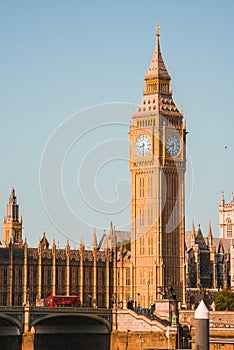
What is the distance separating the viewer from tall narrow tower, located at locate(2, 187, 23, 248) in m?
158

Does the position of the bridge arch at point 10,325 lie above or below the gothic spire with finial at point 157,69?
below

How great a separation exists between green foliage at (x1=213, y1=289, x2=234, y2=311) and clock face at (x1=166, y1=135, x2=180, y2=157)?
1725cm

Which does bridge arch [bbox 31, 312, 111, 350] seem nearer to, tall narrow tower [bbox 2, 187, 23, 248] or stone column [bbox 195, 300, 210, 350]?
tall narrow tower [bbox 2, 187, 23, 248]

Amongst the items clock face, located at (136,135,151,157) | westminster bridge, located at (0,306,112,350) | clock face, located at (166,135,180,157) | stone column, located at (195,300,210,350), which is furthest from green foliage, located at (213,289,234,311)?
stone column, located at (195,300,210,350)

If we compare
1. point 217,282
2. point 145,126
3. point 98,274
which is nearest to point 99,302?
point 98,274

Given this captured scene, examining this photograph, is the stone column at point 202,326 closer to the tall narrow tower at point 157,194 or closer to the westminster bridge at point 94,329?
the westminster bridge at point 94,329

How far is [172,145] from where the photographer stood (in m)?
132

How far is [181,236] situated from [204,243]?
101ft

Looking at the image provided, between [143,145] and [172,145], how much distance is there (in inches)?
133

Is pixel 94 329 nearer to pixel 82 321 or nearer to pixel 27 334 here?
pixel 82 321

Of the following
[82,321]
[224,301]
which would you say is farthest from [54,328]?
[224,301]

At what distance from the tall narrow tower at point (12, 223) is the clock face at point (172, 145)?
32516 millimetres

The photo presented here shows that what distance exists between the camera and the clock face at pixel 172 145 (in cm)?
13175

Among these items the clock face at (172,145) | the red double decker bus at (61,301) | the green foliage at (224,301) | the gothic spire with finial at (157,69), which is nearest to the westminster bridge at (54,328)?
the red double decker bus at (61,301)
